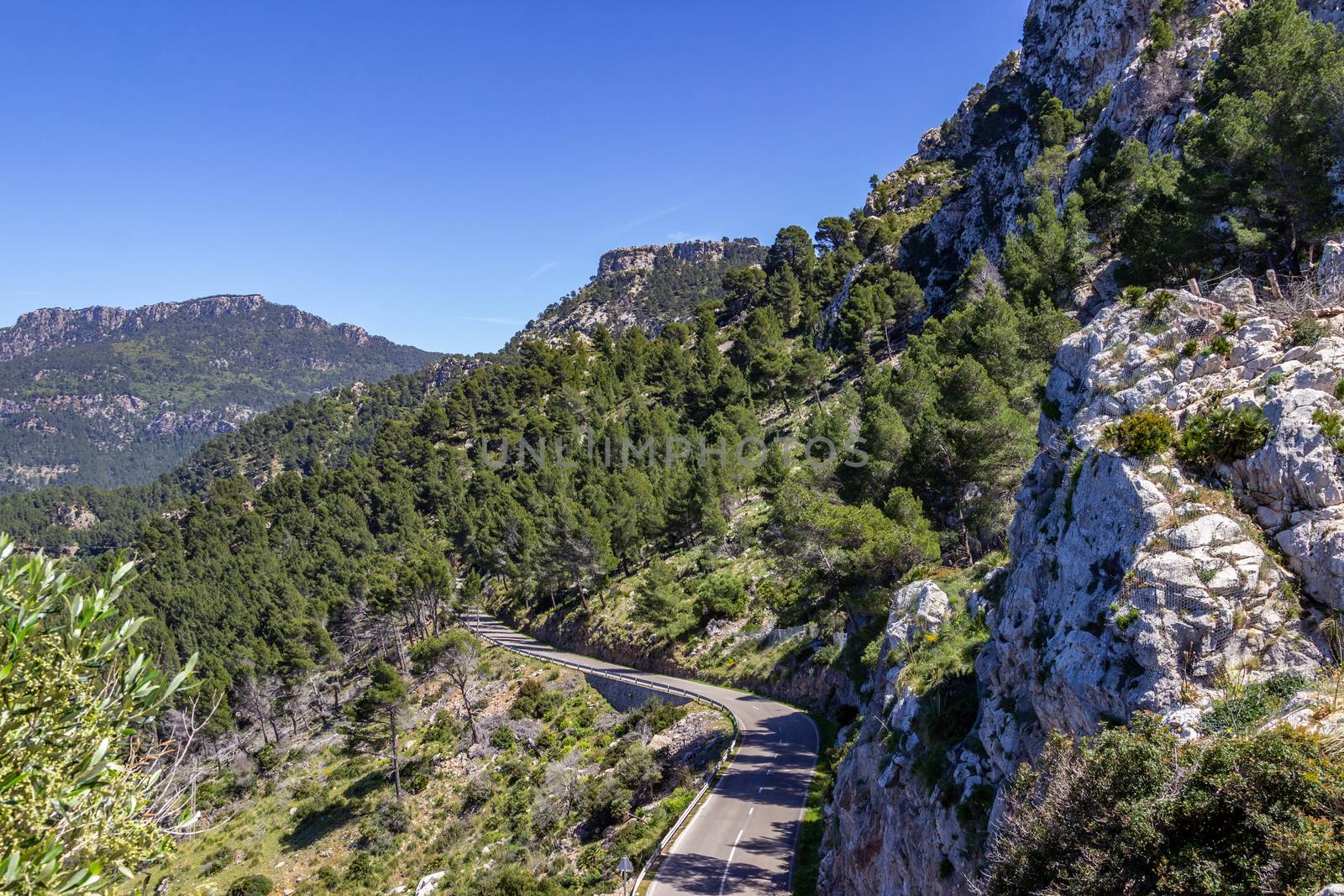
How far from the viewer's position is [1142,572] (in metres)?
11.3

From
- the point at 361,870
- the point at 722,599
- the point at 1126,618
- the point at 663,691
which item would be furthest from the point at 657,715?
the point at 1126,618

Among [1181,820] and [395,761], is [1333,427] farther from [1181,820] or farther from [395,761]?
[395,761]

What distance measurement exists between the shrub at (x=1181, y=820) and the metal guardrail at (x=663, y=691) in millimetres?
15286

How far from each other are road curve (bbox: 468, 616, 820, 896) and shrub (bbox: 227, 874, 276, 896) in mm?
25313

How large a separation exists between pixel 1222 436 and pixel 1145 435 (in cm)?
116

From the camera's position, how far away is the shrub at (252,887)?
111ft

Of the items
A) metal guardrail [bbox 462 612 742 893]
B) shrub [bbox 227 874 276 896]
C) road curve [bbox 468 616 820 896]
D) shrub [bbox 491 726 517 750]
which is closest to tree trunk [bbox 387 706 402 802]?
shrub [bbox 491 726 517 750]

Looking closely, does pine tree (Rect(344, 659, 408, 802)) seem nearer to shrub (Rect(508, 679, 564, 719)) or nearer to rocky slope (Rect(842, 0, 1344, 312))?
shrub (Rect(508, 679, 564, 719))

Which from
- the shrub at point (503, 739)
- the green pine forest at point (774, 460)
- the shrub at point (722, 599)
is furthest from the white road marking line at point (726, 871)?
the shrub at point (503, 739)

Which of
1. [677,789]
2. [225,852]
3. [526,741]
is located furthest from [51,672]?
[225,852]

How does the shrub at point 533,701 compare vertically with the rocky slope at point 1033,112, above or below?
below

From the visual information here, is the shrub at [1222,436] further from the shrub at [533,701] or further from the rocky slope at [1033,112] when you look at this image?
the rocky slope at [1033,112]

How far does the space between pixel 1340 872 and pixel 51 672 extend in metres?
13.4

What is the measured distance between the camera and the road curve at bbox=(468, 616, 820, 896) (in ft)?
67.6
